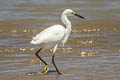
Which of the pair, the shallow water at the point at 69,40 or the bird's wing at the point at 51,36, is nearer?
the bird's wing at the point at 51,36

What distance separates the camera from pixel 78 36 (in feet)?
49.0

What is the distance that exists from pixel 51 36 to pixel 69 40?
3916mm

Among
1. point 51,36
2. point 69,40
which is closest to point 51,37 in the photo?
point 51,36

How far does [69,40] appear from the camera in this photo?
14.3m

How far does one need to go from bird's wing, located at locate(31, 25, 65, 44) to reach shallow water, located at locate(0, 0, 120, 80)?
0.78 meters

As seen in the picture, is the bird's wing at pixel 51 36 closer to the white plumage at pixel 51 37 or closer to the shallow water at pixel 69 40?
the white plumage at pixel 51 37

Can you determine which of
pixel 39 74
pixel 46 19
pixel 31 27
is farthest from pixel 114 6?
pixel 39 74

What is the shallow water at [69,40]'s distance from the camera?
10422 millimetres

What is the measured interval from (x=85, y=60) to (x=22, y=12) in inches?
360

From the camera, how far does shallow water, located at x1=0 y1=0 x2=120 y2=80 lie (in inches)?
410

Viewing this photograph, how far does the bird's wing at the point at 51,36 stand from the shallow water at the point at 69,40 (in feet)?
2.55

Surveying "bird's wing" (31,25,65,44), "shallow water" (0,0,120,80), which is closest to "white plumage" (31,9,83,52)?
"bird's wing" (31,25,65,44)

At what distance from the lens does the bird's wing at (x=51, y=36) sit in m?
10.3

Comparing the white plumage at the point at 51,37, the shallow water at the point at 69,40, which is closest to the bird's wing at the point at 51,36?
the white plumage at the point at 51,37
